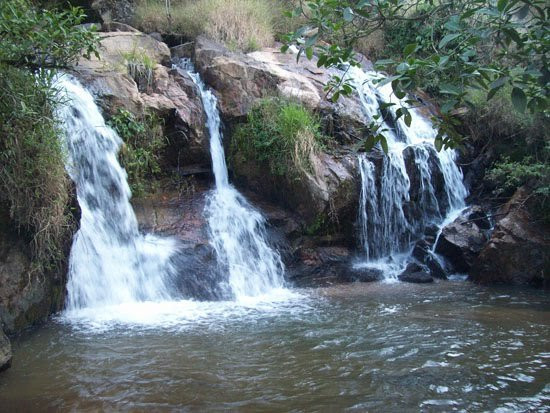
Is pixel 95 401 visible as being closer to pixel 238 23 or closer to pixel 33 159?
pixel 33 159

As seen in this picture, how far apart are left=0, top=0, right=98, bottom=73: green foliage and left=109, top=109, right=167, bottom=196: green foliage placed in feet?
7.67

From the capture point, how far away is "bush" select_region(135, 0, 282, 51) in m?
11.7

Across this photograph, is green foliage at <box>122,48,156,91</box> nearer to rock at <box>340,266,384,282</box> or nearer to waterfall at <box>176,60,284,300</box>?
waterfall at <box>176,60,284,300</box>

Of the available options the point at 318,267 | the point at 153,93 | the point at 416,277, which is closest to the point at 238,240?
the point at 318,267

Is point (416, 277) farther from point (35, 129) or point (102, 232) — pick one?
point (35, 129)

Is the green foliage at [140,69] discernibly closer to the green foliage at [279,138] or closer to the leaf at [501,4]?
the green foliage at [279,138]

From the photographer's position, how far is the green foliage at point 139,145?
26.0ft

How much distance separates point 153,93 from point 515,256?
6287 millimetres

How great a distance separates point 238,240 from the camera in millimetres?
8039

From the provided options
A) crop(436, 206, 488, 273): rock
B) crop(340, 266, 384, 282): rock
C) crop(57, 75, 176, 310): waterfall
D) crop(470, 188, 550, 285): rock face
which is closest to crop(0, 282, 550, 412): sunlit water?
crop(57, 75, 176, 310): waterfall

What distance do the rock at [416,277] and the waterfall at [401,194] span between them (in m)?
0.23

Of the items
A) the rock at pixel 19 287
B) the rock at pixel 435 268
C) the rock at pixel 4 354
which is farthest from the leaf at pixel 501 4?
the rock at pixel 435 268

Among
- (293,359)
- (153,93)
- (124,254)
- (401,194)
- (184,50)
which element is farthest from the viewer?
(184,50)

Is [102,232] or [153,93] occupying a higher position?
[153,93]
